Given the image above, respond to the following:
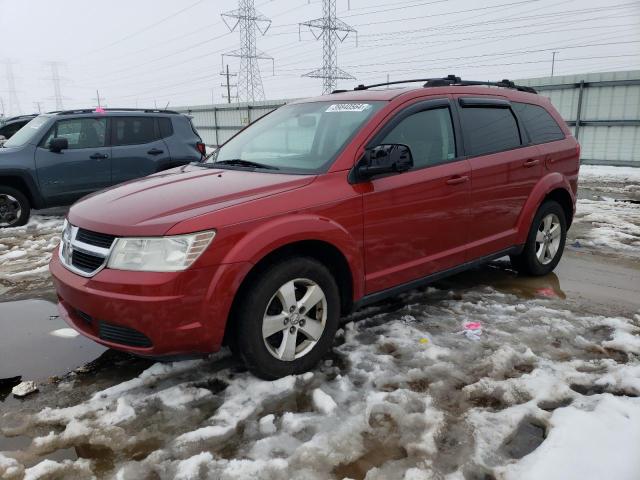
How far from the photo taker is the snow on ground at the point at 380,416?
2.42 m

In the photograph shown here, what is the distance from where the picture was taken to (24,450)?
102 inches

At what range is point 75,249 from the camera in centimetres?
313

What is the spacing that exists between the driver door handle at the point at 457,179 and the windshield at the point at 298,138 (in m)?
0.79

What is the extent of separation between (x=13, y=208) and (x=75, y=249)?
231 inches

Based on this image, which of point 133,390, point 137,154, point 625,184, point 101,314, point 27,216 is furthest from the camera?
point 625,184

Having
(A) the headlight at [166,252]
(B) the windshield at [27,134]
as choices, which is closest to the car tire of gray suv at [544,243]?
(A) the headlight at [166,252]

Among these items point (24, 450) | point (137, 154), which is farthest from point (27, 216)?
point (24, 450)

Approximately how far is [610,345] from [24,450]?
11.9ft

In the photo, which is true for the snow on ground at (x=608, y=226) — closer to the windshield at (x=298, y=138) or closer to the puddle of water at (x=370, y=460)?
the windshield at (x=298, y=138)

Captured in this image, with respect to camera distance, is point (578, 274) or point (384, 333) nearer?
point (384, 333)

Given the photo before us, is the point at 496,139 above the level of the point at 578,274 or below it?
above

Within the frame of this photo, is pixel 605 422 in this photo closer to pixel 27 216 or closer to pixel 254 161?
pixel 254 161

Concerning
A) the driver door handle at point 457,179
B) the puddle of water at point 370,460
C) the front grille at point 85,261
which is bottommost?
the puddle of water at point 370,460

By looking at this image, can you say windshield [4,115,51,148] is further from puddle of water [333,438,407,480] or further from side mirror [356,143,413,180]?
puddle of water [333,438,407,480]
